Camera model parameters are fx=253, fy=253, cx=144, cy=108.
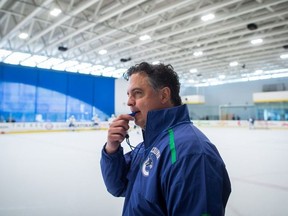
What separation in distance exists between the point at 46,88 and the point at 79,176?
2105cm

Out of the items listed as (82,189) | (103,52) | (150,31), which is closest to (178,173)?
(82,189)

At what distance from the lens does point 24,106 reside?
74.3 feet

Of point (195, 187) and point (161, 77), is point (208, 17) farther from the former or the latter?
point (195, 187)

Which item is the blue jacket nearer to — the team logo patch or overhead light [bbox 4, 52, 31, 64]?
the team logo patch

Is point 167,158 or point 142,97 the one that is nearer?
point 167,158

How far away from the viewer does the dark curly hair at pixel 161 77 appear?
5.15ft

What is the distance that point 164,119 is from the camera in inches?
54.7

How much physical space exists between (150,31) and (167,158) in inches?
556

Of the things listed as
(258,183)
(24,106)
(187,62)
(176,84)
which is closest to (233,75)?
(187,62)

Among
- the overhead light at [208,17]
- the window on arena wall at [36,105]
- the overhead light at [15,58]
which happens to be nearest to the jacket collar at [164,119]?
the overhead light at [208,17]

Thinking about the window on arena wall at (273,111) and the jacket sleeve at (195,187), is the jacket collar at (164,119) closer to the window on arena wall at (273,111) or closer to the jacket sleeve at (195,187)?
Result: the jacket sleeve at (195,187)

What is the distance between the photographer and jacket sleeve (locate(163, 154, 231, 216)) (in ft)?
3.37

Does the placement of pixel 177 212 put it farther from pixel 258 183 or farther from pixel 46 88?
pixel 46 88

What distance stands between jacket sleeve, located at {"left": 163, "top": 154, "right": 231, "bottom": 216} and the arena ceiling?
1012 cm
